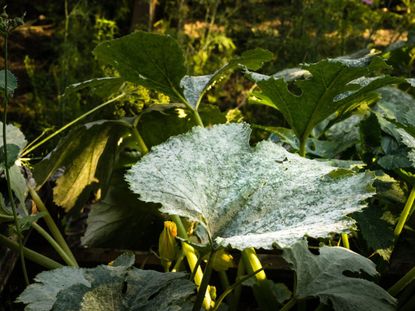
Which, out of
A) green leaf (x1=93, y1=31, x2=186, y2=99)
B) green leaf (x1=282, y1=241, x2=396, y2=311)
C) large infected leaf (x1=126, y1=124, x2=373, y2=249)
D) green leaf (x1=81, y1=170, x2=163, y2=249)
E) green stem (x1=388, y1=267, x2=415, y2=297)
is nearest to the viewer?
large infected leaf (x1=126, y1=124, x2=373, y2=249)

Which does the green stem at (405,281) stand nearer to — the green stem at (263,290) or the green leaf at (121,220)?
the green stem at (263,290)

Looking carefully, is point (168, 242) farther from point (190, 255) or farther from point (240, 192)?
point (240, 192)

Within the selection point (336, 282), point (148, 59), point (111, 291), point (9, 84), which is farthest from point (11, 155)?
point (336, 282)


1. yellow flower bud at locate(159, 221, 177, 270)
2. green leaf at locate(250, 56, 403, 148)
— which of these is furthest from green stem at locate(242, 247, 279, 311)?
green leaf at locate(250, 56, 403, 148)

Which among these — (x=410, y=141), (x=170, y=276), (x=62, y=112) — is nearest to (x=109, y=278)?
(x=170, y=276)

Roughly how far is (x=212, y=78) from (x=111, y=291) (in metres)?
0.51

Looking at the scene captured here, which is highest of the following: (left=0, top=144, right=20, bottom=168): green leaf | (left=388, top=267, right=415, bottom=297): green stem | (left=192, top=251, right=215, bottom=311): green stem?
(left=0, top=144, right=20, bottom=168): green leaf

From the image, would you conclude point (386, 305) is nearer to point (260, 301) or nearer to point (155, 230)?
point (260, 301)

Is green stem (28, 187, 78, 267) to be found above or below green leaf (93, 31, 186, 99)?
below

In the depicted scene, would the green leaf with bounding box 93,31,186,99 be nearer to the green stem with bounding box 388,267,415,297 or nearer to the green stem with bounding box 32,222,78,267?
the green stem with bounding box 32,222,78,267

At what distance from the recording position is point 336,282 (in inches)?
30.8

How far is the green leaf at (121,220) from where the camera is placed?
1151 mm

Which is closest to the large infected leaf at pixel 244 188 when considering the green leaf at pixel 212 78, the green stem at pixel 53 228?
the green leaf at pixel 212 78

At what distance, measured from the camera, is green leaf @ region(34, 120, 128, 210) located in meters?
1.16
